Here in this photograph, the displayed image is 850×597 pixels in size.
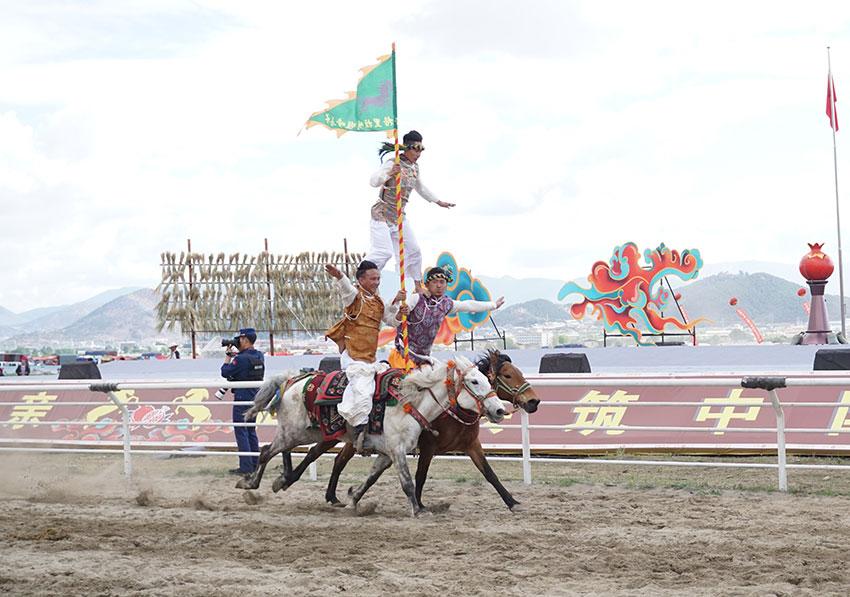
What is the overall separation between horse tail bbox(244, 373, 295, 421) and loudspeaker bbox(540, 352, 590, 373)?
17.4ft

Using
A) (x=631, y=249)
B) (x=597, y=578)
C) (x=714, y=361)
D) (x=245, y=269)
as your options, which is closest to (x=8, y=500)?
(x=597, y=578)

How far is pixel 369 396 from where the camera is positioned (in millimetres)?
9203

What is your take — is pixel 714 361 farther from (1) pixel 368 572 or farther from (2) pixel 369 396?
(1) pixel 368 572

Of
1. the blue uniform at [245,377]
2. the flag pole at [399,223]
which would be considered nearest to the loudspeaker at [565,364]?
the blue uniform at [245,377]

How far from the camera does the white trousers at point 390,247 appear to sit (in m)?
10.2

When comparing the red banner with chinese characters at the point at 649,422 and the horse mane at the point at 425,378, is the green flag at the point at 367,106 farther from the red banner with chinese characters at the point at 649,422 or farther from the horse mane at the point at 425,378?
the red banner with chinese characters at the point at 649,422

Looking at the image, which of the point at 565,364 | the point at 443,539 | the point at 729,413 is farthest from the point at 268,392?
the point at 565,364

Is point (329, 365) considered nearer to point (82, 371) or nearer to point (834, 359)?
point (82, 371)

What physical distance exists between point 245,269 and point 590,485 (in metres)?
21.5

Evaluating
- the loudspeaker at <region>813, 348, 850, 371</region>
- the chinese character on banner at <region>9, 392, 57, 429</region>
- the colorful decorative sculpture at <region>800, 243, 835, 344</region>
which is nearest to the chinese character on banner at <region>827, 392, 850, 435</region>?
the loudspeaker at <region>813, 348, 850, 371</region>

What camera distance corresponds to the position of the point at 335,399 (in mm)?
9359

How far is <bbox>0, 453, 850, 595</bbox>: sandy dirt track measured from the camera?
6316mm

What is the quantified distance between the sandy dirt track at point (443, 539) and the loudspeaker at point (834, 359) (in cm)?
199

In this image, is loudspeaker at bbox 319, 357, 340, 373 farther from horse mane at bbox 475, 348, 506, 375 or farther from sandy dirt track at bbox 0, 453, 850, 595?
horse mane at bbox 475, 348, 506, 375
